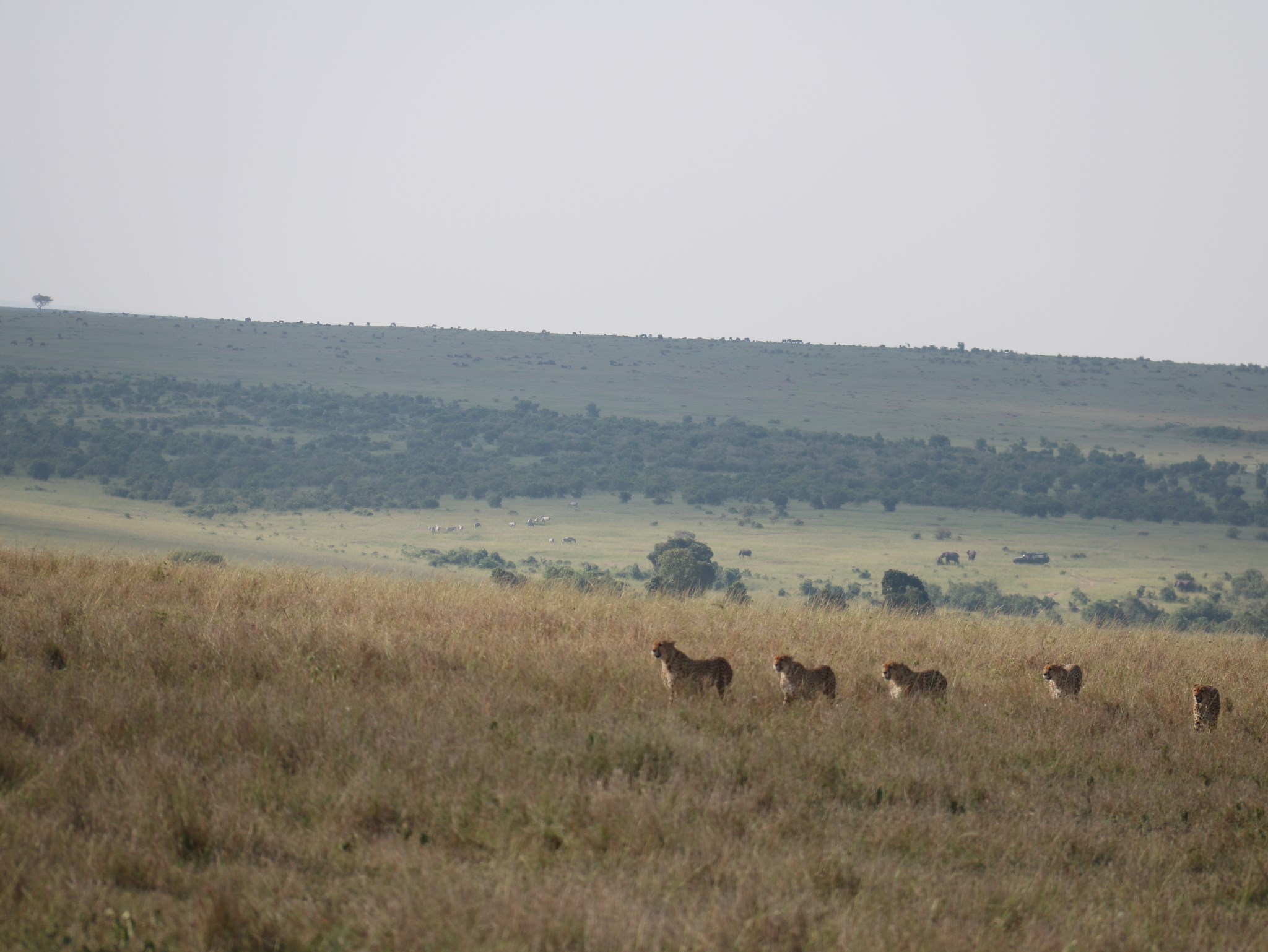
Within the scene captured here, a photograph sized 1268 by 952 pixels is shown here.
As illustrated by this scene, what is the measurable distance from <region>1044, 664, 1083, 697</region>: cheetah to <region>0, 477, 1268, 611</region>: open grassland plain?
30.5 meters

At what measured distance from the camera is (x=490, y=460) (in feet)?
251

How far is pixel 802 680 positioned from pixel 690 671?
689 millimetres

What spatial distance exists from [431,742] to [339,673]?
1659mm

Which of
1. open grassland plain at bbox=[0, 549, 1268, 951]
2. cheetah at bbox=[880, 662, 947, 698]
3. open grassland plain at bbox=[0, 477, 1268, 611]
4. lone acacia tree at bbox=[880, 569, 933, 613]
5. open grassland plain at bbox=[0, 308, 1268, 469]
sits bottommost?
open grassland plain at bbox=[0, 477, 1268, 611]

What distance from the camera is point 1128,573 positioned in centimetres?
4941

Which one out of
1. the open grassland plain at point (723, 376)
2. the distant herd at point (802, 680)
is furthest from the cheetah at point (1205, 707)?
the open grassland plain at point (723, 376)

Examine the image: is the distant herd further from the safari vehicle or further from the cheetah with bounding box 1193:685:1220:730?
the safari vehicle

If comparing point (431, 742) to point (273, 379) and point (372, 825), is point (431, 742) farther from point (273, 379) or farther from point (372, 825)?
point (273, 379)

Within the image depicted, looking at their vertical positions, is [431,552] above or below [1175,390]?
below

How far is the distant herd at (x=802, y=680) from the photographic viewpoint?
6.18 meters

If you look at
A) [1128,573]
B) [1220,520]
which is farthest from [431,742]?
[1220,520]

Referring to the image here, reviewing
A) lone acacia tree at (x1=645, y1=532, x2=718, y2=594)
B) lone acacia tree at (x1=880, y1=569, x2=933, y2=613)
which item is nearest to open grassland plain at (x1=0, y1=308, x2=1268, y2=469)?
lone acacia tree at (x1=645, y1=532, x2=718, y2=594)

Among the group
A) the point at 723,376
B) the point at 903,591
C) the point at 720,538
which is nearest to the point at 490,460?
the point at 720,538

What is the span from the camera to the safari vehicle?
51.9 meters
